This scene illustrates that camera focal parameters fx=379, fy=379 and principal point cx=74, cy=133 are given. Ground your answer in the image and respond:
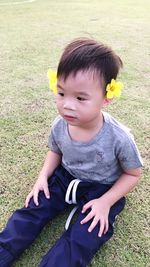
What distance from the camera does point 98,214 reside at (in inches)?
53.7

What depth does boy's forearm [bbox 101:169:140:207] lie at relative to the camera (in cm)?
142

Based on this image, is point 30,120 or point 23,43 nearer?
point 30,120

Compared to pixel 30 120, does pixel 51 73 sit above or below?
above

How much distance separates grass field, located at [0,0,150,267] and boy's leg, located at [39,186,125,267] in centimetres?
6

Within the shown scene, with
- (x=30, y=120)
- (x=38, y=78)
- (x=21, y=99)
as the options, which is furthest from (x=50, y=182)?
(x=38, y=78)

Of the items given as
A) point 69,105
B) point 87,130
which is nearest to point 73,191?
point 87,130

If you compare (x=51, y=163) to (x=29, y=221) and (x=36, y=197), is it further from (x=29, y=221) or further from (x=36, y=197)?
(x=29, y=221)

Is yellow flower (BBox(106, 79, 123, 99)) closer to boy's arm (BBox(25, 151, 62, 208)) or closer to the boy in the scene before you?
the boy

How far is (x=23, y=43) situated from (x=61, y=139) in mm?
2470

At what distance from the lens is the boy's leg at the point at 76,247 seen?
1243 mm

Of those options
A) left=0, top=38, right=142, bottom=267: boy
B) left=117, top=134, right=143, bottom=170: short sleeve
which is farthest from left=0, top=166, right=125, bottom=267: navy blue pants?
left=117, top=134, right=143, bottom=170: short sleeve

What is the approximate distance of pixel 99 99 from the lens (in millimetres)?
1302

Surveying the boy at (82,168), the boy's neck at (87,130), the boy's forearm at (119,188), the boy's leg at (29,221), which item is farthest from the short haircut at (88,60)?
the boy's leg at (29,221)

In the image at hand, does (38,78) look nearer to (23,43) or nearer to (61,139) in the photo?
(23,43)
